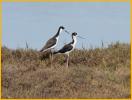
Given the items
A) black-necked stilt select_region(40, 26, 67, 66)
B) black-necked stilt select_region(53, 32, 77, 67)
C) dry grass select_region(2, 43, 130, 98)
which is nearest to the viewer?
dry grass select_region(2, 43, 130, 98)

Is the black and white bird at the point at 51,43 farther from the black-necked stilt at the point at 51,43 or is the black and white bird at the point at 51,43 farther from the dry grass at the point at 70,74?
the dry grass at the point at 70,74

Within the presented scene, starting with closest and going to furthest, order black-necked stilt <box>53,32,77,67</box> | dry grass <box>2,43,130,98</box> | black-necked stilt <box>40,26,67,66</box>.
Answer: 1. dry grass <box>2,43,130,98</box>
2. black-necked stilt <box>53,32,77,67</box>
3. black-necked stilt <box>40,26,67,66</box>

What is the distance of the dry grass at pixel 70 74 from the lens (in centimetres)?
1877

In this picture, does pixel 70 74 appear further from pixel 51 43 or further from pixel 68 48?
pixel 51 43

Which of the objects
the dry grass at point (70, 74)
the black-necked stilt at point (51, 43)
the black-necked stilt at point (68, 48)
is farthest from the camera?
the black-necked stilt at point (51, 43)

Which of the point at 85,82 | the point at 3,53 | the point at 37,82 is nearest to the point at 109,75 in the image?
the point at 85,82

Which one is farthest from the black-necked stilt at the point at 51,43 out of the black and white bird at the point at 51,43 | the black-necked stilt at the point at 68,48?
the black-necked stilt at the point at 68,48

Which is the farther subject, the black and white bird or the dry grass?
the black and white bird

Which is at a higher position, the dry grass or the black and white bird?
the black and white bird

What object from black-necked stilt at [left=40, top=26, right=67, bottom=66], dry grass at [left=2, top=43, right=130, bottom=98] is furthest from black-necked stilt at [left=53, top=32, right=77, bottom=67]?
black-necked stilt at [left=40, top=26, right=67, bottom=66]

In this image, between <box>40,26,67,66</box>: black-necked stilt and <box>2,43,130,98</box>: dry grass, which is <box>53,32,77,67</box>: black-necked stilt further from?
<box>40,26,67,66</box>: black-necked stilt

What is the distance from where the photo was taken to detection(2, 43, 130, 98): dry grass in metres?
18.8

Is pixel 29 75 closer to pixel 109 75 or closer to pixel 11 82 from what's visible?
pixel 11 82

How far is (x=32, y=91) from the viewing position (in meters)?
18.9
